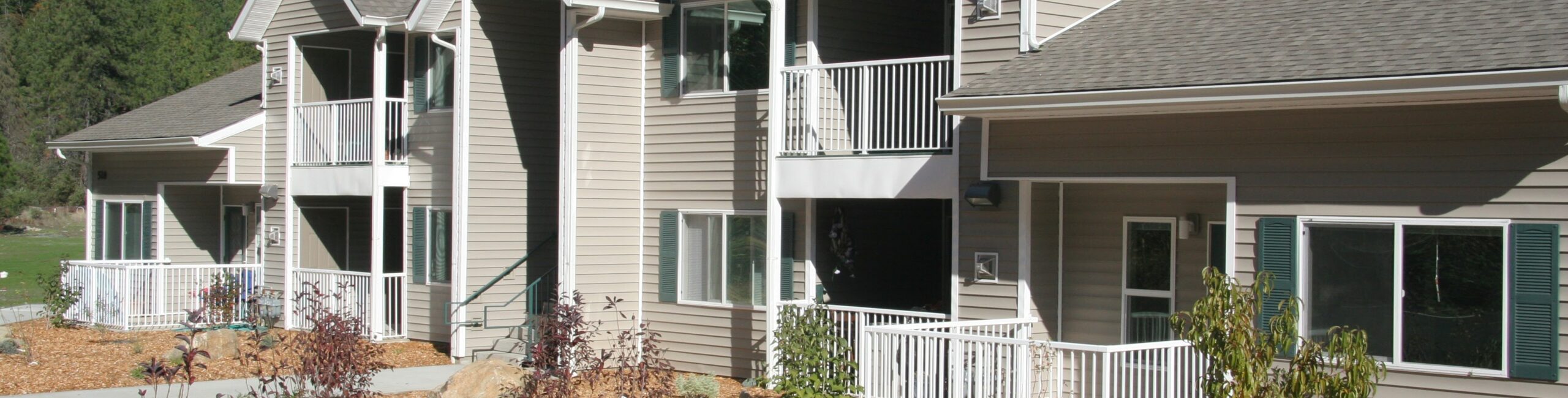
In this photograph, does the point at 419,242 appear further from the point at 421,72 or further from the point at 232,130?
the point at 232,130

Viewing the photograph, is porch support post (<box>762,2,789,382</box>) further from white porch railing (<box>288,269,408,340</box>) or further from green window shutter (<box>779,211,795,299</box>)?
white porch railing (<box>288,269,408,340</box>)

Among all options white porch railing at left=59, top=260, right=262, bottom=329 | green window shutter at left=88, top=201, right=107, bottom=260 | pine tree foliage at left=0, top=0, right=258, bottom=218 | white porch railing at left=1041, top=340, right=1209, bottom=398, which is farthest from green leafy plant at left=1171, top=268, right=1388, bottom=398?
pine tree foliage at left=0, top=0, right=258, bottom=218

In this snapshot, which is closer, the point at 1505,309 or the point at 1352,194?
the point at 1505,309

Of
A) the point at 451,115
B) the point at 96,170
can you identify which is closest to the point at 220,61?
the point at 96,170

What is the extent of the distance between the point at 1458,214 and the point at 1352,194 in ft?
2.47

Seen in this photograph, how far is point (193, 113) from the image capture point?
23.3 m

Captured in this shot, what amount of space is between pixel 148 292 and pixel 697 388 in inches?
445

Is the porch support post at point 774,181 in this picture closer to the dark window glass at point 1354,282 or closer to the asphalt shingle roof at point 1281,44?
the asphalt shingle roof at point 1281,44

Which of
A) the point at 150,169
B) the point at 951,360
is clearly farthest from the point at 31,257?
the point at 951,360

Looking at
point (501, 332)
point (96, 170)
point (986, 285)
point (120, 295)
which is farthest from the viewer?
point (96, 170)

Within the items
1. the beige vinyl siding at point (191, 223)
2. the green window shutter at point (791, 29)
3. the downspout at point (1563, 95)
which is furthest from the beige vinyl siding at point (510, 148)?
the downspout at point (1563, 95)

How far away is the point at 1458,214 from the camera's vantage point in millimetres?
9836

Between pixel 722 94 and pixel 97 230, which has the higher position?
pixel 722 94

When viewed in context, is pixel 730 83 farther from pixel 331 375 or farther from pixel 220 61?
pixel 220 61
